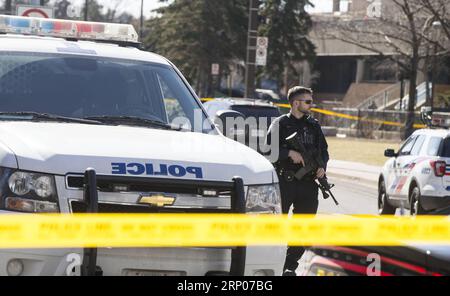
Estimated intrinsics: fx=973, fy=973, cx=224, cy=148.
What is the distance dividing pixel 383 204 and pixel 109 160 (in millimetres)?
11838

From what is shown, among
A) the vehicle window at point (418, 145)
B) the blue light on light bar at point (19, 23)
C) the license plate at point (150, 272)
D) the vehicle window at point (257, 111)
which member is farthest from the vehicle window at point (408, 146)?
the license plate at point (150, 272)

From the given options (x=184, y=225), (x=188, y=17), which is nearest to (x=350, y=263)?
(x=184, y=225)

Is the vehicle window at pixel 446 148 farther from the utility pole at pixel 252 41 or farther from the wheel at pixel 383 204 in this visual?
the utility pole at pixel 252 41

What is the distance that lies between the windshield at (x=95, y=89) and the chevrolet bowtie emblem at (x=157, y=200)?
1300 mm

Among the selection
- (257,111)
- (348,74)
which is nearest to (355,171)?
(257,111)

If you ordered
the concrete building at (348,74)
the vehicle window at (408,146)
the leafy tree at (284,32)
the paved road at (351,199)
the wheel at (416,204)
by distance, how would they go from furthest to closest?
the leafy tree at (284,32)
the concrete building at (348,74)
the vehicle window at (408,146)
the paved road at (351,199)
the wheel at (416,204)

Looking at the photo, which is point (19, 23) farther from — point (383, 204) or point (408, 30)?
point (408, 30)

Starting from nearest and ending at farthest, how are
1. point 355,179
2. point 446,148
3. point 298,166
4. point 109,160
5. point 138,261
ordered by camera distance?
point 138,261
point 109,160
point 298,166
point 446,148
point 355,179

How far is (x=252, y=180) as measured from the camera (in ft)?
19.5

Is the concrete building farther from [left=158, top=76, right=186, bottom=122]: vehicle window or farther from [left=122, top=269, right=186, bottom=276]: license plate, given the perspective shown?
[left=122, top=269, right=186, bottom=276]: license plate

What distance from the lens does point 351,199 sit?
715 inches

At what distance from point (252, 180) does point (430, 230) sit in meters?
1.68

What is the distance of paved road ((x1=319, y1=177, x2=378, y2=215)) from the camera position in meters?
15.5

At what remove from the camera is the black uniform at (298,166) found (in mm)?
9062
